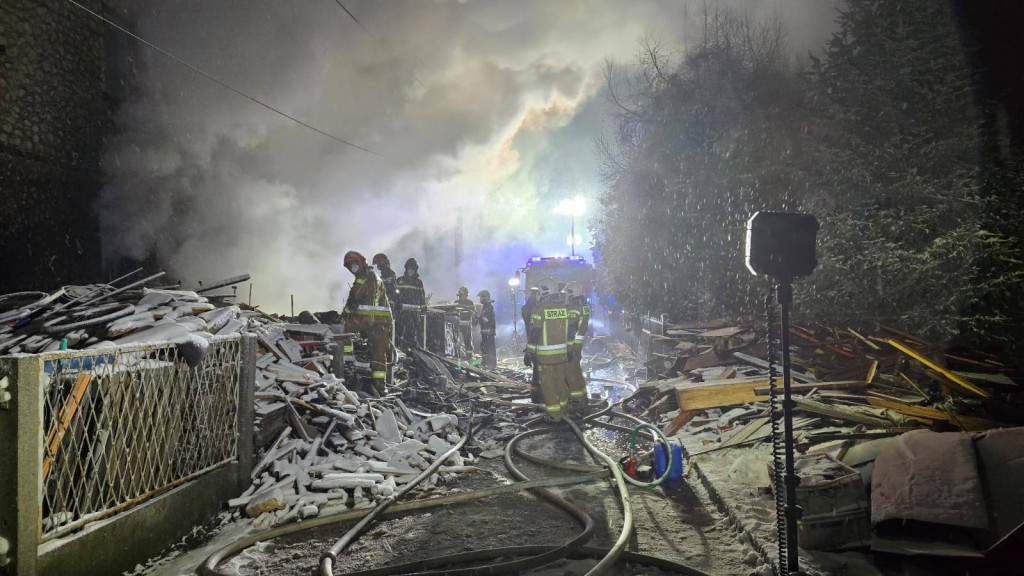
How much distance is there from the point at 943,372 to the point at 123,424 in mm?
8865

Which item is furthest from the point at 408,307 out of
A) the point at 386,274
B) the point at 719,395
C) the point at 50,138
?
the point at 50,138

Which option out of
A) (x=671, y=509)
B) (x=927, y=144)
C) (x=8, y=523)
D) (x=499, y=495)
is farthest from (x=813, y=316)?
(x=8, y=523)

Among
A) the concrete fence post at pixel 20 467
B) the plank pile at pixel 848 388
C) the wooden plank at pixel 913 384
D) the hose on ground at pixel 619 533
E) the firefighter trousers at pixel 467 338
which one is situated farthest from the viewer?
the firefighter trousers at pixel 467 338

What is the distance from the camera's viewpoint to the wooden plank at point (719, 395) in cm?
721

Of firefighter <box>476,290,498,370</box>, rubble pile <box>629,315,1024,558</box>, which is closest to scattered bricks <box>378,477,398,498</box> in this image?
rubble pile <box>629,315,1024,558</box>

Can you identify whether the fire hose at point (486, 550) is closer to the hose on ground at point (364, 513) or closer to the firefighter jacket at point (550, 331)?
the hose on ground at point (364, 513)

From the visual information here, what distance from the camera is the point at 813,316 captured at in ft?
37.9

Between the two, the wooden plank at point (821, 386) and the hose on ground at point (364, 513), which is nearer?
the hose on ground at point (364, 513)

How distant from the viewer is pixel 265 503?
14.8 ft

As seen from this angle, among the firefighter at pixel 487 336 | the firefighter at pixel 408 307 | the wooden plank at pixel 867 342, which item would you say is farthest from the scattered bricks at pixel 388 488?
the firefighter at pixel 487 336

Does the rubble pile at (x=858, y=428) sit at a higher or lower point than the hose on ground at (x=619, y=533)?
higher

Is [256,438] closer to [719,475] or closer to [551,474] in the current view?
[551,474]

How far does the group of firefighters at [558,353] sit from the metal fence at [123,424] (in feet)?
15.5

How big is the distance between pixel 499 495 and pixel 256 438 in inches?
109
